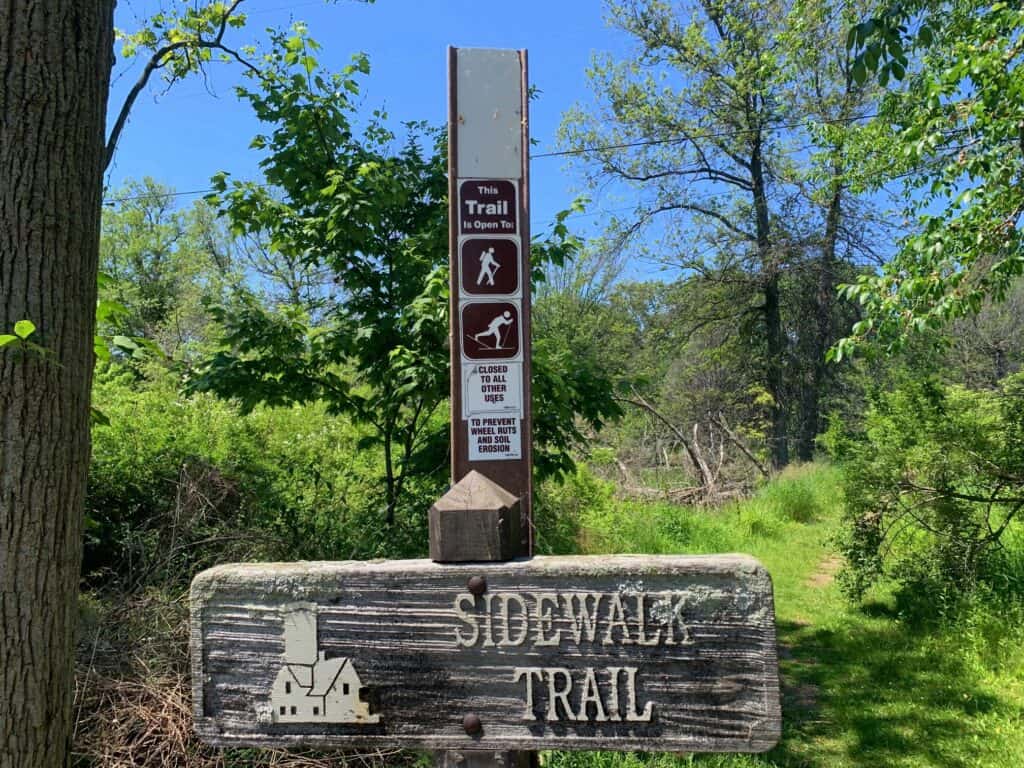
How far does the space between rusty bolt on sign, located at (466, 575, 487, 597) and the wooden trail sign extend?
1068mm

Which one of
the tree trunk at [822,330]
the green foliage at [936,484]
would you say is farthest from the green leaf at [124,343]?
the tree trunk at [822,330]

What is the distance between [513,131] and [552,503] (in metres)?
5.96

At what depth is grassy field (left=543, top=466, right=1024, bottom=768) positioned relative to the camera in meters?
4.12

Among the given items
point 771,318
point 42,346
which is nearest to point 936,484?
point 42,346

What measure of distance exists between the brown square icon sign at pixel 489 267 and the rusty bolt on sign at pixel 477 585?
1296mm

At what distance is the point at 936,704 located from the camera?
478cm

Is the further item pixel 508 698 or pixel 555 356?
pixel 555 356

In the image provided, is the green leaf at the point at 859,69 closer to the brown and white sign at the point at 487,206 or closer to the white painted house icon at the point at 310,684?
the brown and white sign at the point at 487,206

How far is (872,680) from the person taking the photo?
17.3 ft

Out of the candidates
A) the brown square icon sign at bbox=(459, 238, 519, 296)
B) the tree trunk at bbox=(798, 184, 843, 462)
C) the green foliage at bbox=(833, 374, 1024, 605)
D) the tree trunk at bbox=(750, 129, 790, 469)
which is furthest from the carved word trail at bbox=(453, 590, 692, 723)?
the tree trunk at bbox=(750, 129, 790, 469)

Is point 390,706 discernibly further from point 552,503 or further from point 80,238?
point 552,503

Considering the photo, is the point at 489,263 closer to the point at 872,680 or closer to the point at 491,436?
the point at 491,436

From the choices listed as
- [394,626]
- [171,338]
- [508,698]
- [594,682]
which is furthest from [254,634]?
[171,338]

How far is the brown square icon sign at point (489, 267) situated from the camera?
2521 mm
